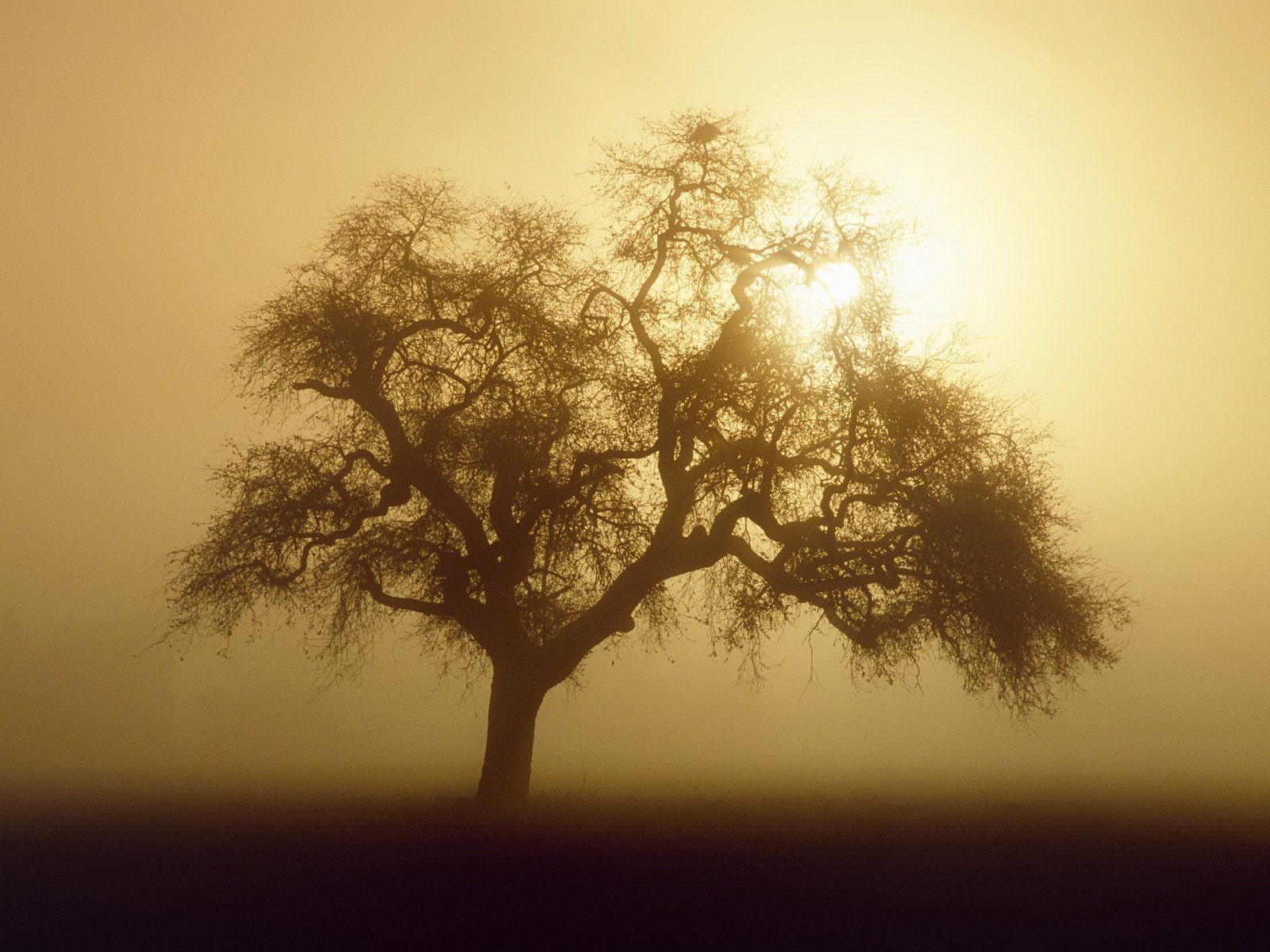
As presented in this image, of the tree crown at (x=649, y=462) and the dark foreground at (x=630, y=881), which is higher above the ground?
the tree crown at (x=649, y=462)

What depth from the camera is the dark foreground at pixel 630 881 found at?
368 inches

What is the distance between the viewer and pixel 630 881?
1184 centimetres

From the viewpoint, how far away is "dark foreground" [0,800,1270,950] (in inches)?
368

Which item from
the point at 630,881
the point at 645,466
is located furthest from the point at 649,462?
the point at 630,881

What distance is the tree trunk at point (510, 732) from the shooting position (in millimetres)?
22250

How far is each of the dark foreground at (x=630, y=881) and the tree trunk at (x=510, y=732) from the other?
117 inches

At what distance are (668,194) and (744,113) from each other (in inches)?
82.1

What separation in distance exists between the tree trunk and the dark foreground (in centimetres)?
296

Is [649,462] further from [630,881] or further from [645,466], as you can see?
[630,881]

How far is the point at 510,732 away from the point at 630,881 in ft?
35.7

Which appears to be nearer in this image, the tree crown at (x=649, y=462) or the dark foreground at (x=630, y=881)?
the dark foreground at (x=630, y=881)

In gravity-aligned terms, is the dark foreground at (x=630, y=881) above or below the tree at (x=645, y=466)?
below

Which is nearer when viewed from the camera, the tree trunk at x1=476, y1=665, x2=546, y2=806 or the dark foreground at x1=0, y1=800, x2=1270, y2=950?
the dark foreground at x1=0, y1=800, x2=1270, y2=950

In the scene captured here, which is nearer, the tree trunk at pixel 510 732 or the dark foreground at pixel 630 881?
the dark foreground at pixel 630 881
